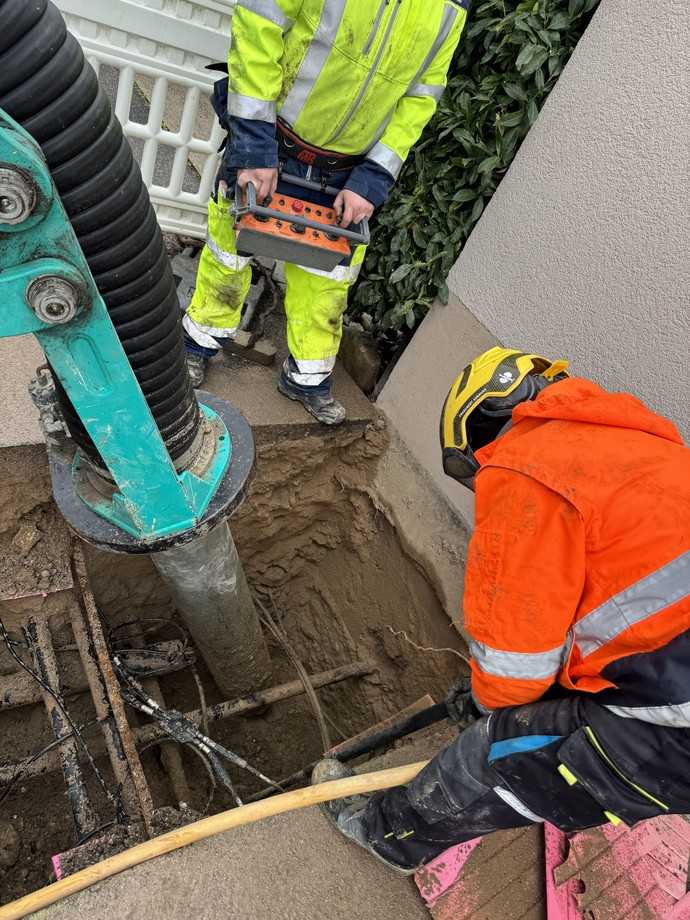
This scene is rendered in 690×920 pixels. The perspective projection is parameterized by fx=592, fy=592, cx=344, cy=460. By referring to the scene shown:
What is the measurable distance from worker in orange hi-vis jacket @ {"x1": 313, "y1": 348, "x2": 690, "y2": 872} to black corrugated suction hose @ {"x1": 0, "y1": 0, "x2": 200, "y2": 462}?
86 centimetres

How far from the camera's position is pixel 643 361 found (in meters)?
2.11

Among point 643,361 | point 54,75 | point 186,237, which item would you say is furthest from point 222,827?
point 186,237

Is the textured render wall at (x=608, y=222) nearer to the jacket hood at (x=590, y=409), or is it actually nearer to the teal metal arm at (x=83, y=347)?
the jacket hood at (x=590, y=409)

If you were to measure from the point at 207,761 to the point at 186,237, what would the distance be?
286cm

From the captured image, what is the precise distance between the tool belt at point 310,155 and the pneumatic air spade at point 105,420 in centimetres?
116

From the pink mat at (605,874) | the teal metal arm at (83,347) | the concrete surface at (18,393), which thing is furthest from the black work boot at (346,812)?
the concrete surface at (18,393)

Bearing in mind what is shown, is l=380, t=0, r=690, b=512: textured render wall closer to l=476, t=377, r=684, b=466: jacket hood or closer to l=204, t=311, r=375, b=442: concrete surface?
l=476, t=377, r=684, b=466: jacket hood

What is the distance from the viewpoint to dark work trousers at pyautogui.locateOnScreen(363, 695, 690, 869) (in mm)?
1410

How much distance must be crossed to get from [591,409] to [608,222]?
3.32 feet

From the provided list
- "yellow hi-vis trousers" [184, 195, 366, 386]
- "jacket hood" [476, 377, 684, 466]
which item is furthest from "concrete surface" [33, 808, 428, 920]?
"yellow hi-vis trousers" [184, 195, 366, 386]

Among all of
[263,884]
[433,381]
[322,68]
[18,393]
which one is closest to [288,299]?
[433,381]

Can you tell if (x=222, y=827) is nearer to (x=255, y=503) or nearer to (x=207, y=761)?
(x=207, y=761)

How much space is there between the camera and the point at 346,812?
208 cm

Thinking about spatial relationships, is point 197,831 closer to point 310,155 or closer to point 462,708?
point 462,708
